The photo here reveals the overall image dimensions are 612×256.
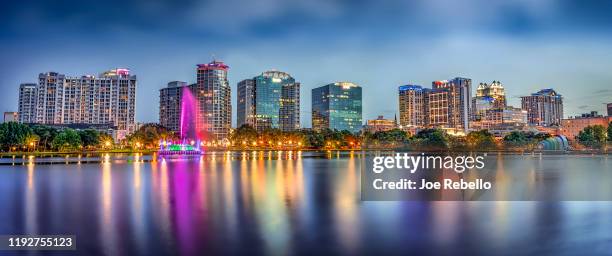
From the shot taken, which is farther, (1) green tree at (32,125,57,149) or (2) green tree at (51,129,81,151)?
(1) green tree at (32,125,57,149)

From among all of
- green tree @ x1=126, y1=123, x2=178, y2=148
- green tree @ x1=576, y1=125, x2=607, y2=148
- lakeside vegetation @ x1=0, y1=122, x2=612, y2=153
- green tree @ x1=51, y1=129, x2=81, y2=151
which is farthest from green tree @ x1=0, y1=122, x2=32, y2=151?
green tree @ x1=576, y1=125, x2=607, y2=148

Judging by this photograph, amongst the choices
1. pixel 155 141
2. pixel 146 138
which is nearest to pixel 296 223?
pixel 146 138

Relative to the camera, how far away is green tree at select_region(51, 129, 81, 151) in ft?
438

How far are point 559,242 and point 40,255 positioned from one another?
59.3 feet

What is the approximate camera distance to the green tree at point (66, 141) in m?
134

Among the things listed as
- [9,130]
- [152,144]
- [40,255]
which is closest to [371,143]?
[152,144]

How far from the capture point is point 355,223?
20047mm

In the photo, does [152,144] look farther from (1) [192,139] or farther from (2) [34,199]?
(2) [34,199]

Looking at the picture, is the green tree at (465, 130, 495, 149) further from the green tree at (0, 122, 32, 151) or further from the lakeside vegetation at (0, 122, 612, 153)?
the green tree at (0, 122, 32, 151)

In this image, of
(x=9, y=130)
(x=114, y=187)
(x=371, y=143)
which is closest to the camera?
(x=114, y=187)

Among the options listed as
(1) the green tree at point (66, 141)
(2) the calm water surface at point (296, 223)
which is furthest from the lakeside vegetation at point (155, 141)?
(2) the calm water surface at point (296, 223)

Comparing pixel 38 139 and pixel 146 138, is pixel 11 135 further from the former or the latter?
pixel 146 138

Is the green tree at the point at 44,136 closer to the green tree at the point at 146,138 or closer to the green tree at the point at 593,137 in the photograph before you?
the green tree at the point at 146,138

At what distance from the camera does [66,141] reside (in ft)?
444
